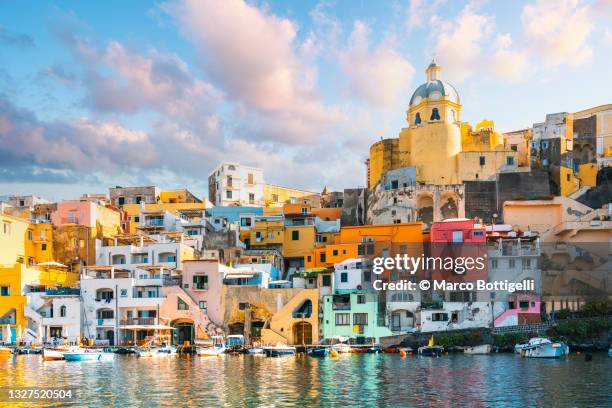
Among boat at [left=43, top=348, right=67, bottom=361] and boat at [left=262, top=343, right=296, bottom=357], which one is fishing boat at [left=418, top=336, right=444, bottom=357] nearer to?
boat at [left=262, top=343, right=296, bottom=357]

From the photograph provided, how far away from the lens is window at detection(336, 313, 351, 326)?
207 feet

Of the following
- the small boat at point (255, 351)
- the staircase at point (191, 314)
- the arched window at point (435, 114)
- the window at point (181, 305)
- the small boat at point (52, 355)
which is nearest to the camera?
the small boat at point (52, 355)

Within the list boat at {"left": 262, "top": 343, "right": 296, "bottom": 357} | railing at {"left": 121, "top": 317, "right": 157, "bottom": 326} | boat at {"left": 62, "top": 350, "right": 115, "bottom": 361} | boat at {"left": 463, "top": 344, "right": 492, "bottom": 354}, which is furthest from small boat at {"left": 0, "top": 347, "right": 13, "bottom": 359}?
boat at {"left": 463, "top": 344, "right": 492, "bottom": 354}

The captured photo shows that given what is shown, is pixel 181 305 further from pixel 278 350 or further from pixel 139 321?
pixel 278 350

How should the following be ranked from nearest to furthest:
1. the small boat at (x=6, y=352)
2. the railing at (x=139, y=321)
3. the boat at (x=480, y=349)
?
1. the small boat at (x=6, y=352)
2. the boat at (x=480, y=349)
3. the railing at (x=139, y=321)

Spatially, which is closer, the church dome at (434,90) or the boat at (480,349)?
the boat at (480,349)

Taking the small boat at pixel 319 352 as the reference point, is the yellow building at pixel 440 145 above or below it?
above

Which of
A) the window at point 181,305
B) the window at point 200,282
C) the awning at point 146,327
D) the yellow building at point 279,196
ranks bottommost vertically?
the awning at point 146,327

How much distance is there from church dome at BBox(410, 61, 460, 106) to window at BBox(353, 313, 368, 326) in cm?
3023

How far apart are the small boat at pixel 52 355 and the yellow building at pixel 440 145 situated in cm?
4204

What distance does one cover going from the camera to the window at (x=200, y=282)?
213 feet

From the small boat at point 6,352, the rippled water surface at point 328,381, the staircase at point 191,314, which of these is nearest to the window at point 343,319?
the rippled water surface at point 328,381

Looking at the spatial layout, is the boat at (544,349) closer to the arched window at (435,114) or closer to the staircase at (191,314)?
the staircase at (191,314)

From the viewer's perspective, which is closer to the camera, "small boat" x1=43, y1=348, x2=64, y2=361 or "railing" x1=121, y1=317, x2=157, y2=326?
"small boat" x1=43, y1=348, x2=64, y2=361
